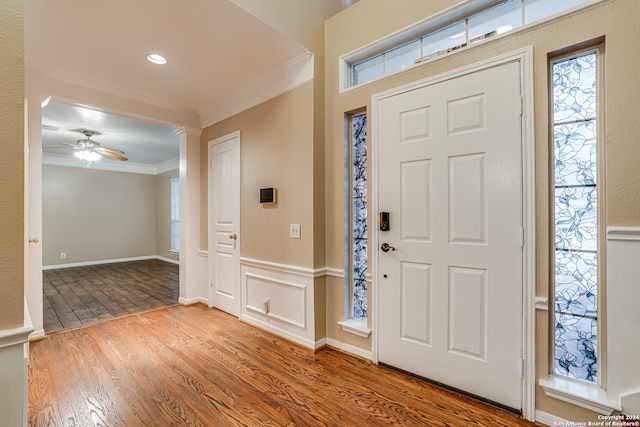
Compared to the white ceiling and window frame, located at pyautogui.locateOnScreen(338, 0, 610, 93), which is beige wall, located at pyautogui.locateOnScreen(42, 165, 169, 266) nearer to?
the white ceiling

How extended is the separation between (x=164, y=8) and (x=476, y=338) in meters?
3.02

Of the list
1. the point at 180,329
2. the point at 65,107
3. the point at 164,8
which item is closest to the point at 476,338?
the point at 180,329

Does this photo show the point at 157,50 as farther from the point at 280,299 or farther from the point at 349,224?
the point at 280,299


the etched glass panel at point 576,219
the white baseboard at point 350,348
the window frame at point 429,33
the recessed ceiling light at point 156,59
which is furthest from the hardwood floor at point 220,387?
the recessed ceiling light at point 156,59

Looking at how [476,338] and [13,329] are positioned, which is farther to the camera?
[476,338]

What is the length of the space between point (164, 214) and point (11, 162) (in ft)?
23.7

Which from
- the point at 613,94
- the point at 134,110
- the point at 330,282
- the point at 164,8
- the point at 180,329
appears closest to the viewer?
the point at 613,94

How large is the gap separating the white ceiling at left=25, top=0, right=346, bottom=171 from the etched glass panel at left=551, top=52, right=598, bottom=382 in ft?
6.41

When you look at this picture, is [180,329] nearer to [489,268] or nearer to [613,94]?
[489,268]

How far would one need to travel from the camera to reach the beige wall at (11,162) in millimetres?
1062

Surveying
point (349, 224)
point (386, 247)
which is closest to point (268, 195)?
point (349, 224)

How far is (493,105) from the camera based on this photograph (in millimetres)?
1794

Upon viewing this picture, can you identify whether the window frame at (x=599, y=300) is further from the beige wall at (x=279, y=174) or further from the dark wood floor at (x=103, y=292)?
the dark wood floor at (x=103, y=292)

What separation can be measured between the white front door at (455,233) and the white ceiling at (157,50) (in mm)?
1253
